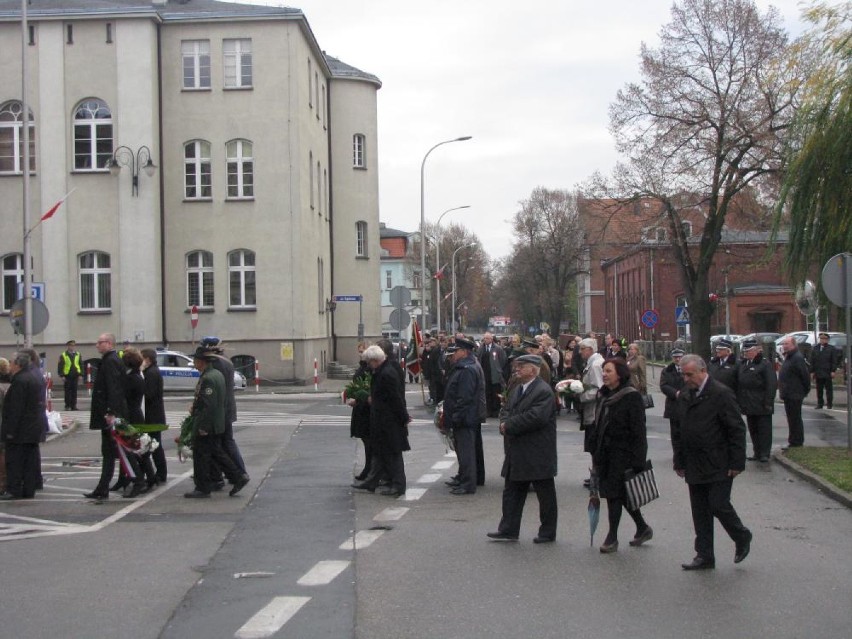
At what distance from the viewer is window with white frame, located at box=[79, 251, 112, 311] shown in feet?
132

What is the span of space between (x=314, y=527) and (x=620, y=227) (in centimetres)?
3673

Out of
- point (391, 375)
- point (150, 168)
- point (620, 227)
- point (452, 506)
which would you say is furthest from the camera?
point (620, 227)

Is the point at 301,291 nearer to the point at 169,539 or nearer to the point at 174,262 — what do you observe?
the point at 174,262

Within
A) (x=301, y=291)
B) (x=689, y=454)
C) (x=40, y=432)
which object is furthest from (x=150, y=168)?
(x=689, y=454)

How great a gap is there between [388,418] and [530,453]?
11.4 feet

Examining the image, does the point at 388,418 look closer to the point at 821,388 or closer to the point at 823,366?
the point at 823,366

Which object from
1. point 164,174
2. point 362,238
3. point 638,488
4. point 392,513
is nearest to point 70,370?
point 164,174

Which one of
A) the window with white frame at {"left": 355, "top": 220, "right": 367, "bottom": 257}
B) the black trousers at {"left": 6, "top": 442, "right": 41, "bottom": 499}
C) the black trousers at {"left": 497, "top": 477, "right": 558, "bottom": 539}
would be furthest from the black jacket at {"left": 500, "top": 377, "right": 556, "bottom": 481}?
the window with white frame at {"left": 355, "top": 220, "right": 367, "bottom": 257}

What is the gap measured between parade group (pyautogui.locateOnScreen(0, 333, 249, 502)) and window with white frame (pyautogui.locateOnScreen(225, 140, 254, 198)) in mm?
28418

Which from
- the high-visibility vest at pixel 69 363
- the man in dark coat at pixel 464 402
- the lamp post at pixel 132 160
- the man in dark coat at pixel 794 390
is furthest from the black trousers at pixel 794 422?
the lamp post at pixel 132 160

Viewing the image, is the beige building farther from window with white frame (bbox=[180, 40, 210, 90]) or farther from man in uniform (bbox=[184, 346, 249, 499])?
man in uniform (bbox=[184, 346, 249, 499])

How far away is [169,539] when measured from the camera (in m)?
10.1

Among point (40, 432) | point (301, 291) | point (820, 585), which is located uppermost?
point (301, 291)

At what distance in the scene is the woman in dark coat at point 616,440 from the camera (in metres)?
9.13
